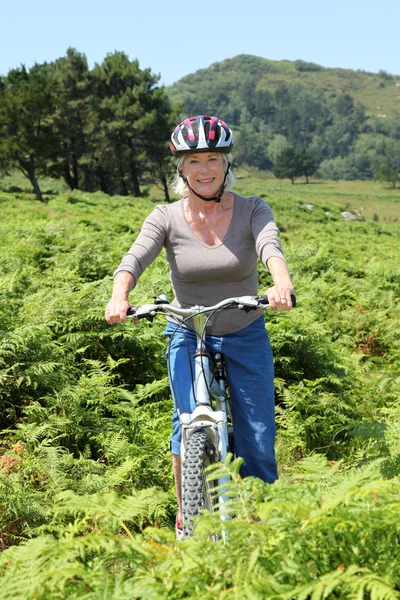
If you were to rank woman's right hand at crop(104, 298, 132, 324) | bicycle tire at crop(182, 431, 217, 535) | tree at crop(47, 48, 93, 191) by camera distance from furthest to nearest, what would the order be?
tree at crop(47, 48, 93, 191) → woman's right hand at crop(104, 298, 132, 324) → bicycle tire at crop(182, 431, 217, 535)

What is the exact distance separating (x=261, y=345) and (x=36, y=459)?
7.51 feet

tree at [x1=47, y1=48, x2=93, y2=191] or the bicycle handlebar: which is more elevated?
tree at [x1=47, y1=48, x2=93, y2=191]

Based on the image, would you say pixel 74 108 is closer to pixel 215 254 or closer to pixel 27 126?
pixel 27 126

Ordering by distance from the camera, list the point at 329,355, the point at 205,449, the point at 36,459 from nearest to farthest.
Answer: the point at 205,449
the point at 36,459
the point at 329,355

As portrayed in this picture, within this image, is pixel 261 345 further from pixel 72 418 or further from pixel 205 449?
pixel 72 418

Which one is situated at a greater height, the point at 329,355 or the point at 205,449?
the point at 205,449

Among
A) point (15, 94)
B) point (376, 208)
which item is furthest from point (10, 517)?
point (376, 208)

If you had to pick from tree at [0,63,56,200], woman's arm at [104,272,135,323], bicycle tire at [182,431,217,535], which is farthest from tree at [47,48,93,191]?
bicycle tire at [182,431,217,535]

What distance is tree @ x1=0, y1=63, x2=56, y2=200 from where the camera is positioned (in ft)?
139

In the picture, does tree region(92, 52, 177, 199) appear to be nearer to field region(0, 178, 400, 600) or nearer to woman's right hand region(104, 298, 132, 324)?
field region(0, 178, 400, 600)

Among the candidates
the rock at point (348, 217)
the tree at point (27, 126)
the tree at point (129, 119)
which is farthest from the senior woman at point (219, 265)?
the rock at point (348, 217)

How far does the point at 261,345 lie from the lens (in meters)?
4.12

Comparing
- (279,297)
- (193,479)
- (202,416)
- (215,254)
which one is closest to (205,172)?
(215,254)

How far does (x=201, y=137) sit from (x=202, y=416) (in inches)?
71.1
